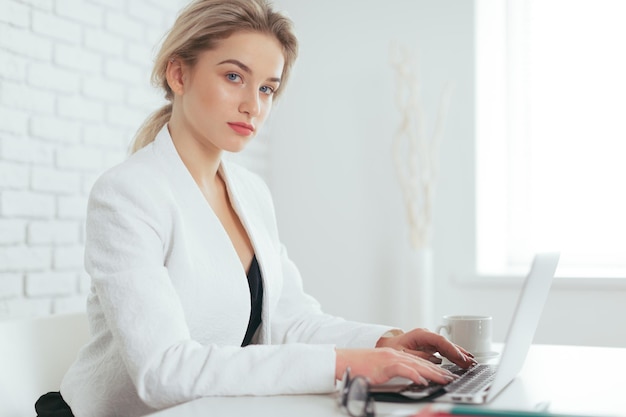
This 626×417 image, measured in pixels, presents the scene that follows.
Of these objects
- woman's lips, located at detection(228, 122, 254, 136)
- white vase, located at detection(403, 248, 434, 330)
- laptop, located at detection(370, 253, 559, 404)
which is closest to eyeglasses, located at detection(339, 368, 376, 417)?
laptop, located at detection(370, 253, 559, 404)

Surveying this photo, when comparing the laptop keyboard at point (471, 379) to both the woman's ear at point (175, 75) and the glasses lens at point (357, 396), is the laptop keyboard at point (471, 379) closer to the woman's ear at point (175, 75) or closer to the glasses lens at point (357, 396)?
the glasses lens at point (357, 396)

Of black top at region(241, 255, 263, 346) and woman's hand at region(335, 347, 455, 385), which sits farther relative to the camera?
black top at region(241, 255, 263, 346)

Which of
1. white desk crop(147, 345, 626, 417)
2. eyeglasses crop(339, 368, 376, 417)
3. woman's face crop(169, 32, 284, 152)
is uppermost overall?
woman's face crop(169, 32, 284, 152)

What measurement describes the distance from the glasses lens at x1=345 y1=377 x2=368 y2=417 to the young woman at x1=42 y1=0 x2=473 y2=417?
0.46ft

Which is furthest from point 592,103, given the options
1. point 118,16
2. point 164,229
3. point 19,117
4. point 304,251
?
point 164,229

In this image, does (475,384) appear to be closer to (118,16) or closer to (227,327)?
(227,327)

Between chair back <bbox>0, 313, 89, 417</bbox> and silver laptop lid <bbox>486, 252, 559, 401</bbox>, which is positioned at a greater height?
silver laptop lid <bbox>486, 252, 559, 401</bbox>

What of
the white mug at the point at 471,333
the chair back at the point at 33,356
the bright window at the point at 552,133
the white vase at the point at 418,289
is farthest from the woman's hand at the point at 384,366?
the bright window at the point at 552,133

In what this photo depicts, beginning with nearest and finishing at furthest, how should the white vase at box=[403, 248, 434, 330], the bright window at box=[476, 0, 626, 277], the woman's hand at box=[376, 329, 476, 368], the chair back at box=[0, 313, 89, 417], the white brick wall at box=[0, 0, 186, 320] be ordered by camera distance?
the woman's hand at box=[376, 329, 476, 368] < the chair back at box=[0, 313, 89, 417] < the white brick wall at box=[0, 0, 186, 320] < the white vase at box=[403, 248, 434, 330] < the bright window at box=[476, 0, 626, 277]

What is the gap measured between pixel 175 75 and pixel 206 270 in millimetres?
469

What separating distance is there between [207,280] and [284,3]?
2.91 m

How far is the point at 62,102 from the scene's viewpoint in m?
2.60

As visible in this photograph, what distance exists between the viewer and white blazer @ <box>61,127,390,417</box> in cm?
109

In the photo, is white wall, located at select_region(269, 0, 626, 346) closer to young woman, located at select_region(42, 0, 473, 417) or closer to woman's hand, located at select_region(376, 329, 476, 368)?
young woman, located at select_region(42, 0, 473, 417)
